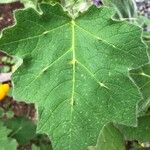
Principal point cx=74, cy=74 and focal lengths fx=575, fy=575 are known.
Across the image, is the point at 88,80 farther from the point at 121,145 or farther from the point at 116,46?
the point at 121,145

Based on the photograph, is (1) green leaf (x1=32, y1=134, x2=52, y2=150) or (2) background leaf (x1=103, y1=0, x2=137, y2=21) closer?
(2) background leaf (x1=103, y1=0, x2=137, y2=21)

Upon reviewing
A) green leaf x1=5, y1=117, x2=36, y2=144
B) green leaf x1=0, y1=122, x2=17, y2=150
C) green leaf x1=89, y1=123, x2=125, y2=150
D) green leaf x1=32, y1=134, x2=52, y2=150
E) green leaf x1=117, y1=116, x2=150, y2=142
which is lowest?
green leaf x1=32, y1=134, x2=52, y2=150

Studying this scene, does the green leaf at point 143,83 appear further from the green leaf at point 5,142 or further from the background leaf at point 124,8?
the green leaf at point 5,142

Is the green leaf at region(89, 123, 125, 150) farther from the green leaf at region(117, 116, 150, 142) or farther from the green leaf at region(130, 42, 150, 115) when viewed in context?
the green leaf at region(130, 42, 150, 115)

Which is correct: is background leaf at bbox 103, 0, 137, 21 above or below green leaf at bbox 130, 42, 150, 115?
above

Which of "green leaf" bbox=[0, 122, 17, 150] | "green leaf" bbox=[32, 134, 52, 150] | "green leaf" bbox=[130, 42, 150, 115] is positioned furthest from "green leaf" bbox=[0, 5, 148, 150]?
"green leaf" bbox=[32, 134, 52, 150]

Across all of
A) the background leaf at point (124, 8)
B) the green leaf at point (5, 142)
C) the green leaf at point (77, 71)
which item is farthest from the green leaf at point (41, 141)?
the green leaf at point (77, 71)
